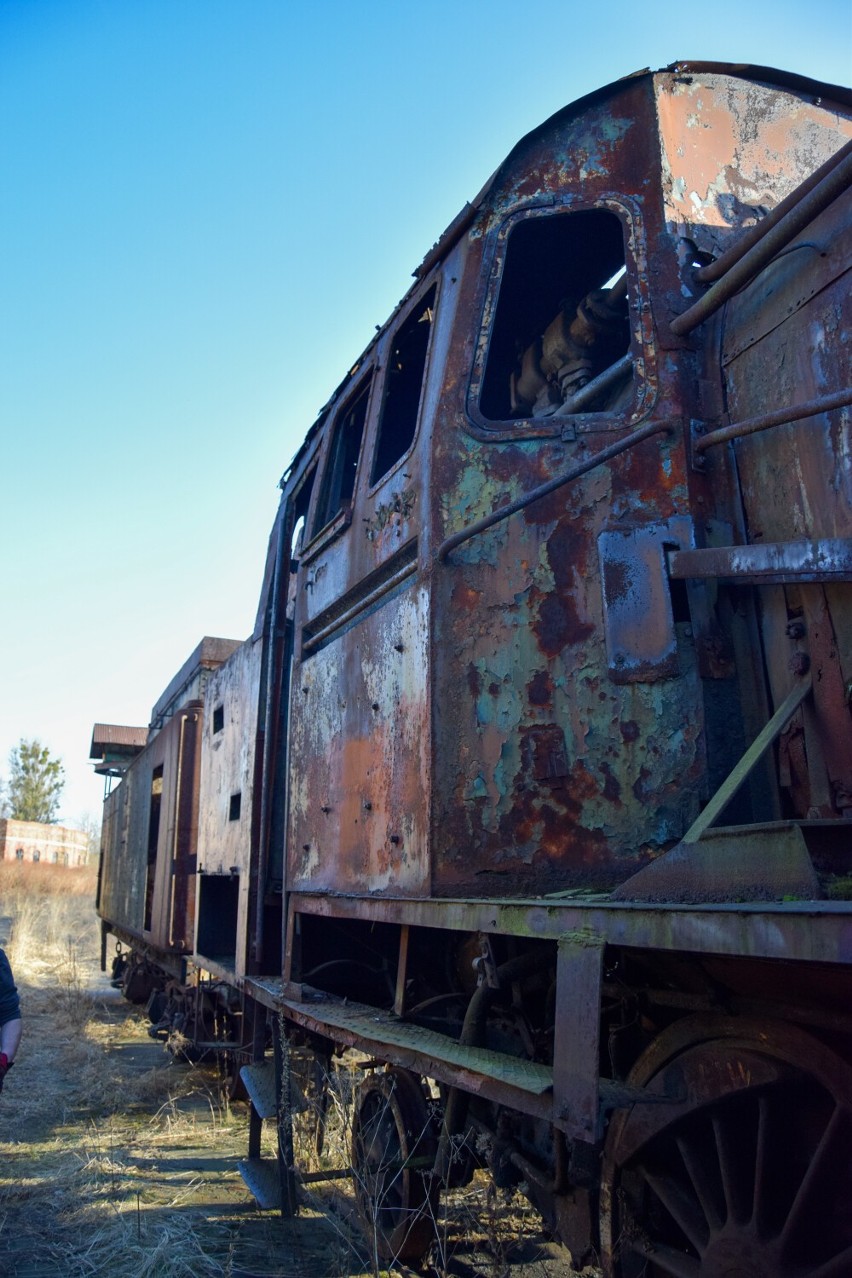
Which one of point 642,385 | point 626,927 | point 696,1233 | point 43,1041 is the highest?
point 642,385

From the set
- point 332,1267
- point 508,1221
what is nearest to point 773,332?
point 508,1221

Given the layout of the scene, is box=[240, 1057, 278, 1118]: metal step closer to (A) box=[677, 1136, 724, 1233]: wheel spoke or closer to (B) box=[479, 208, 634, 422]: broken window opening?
(A) box=[677, 1136, 724, 1233]: wheel spoke

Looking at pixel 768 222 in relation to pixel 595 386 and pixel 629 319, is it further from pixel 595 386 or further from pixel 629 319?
pixel 595 386

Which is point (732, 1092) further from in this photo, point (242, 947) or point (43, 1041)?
point (43, 1041)

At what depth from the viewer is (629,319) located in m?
3.16

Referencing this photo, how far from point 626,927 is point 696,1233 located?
0.74 metres

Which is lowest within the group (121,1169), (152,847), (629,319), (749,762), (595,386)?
(121,1169)

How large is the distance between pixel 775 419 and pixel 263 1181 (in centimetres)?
448

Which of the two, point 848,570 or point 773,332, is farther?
point 773,332

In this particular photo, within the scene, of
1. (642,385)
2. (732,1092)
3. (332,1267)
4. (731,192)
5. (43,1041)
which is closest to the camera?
(732,1092)

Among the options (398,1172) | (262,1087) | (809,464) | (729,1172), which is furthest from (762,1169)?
(262,1087)

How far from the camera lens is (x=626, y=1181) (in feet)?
7.83

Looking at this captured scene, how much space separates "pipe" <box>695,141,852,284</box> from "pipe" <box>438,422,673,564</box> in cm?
52

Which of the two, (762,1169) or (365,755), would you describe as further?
(365,755)
